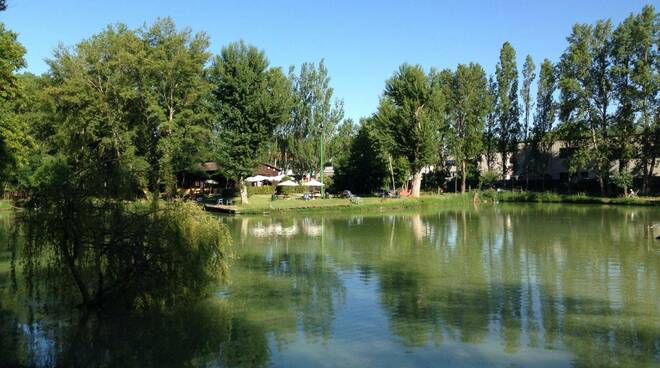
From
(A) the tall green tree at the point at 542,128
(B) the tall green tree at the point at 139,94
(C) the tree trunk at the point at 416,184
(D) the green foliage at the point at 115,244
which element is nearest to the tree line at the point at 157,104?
(B) the tall green tree at the point at 139,94

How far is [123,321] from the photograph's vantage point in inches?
504

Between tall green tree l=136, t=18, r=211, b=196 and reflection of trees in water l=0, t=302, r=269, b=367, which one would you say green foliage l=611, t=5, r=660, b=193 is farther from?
reflection of trees in water l=0, t=302, r=269, b=367

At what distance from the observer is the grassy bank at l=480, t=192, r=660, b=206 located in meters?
51.8

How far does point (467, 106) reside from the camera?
68188mm

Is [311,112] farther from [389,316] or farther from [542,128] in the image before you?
[389,316]

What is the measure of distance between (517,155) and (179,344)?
66.3m

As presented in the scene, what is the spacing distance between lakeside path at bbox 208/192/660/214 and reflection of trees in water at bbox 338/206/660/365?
15867 mm

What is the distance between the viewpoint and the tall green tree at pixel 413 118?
60906mm

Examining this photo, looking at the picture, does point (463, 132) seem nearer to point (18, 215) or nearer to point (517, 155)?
point (517, 155)

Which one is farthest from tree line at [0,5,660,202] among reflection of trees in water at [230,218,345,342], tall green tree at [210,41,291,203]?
reflection of trees in water at [230,218,345,342]

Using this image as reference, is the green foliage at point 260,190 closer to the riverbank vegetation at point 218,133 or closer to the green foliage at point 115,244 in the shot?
the riverbank vegetation at point 218,133

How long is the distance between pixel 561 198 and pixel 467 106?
17.3 metres

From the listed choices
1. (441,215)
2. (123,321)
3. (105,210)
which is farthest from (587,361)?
(441,215)

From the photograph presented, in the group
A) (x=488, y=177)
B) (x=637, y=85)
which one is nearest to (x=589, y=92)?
(x=637, y=85)
